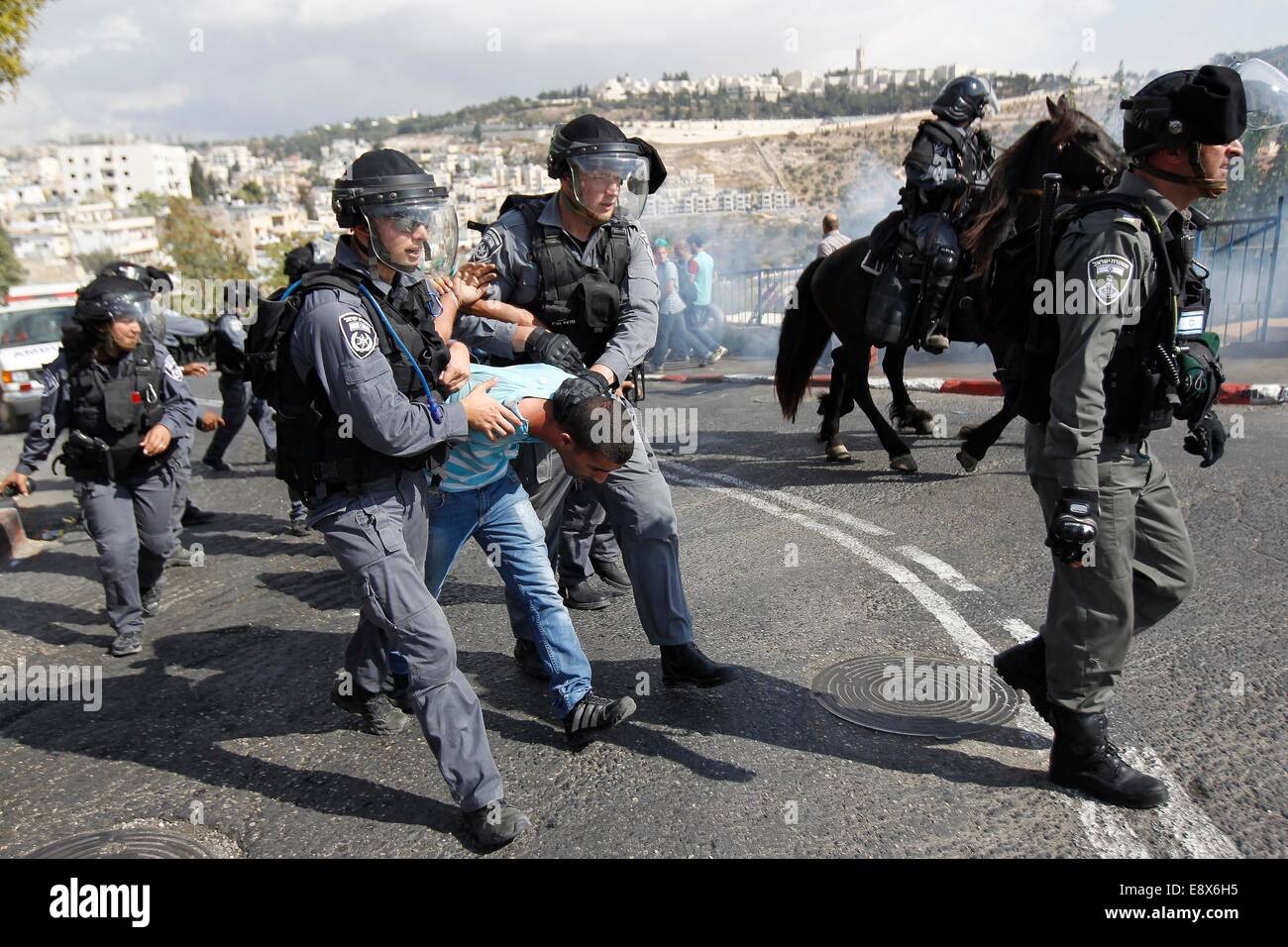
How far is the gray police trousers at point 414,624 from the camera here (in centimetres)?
332

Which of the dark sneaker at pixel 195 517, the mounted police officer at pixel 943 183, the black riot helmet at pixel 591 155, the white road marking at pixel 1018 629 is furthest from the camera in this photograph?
the dark sneaker at pixel 195 517

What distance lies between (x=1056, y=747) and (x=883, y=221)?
5.39 m

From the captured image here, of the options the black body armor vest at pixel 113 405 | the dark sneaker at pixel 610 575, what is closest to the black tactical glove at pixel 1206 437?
the dark sneaker at pixel 610 575

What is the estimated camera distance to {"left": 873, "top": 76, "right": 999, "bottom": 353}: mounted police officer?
24.9 ft

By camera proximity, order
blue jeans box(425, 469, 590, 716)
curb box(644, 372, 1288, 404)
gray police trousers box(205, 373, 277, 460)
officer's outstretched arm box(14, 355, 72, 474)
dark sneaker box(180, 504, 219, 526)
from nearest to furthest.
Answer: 1. blue jeans box(425, 469, 590, 716)
2. officer's outstretched arm box(14, 355, 72, 474)
3. dark sneaker box(180, 504, 219, 526)
4. curb box(644, 372, 1288, 404)
5. gray police trousers box(205, 373, 277, 460)

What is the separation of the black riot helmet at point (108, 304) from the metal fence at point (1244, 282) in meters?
11.1

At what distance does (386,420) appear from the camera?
3.24 m

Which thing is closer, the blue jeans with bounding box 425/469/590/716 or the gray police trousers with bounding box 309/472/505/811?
the gray police trousers with bounding box 309/472/505/811

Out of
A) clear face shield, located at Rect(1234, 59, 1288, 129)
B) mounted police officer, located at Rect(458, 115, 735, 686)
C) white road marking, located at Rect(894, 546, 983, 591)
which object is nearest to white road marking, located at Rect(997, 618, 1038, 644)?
white road marking, located at Rect(894, 546, 983, 591)

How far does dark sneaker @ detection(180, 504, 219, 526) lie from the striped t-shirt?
211 inches

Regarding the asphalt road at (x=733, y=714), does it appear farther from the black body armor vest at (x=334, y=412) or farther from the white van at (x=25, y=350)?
the white van at (x=25, y=350)

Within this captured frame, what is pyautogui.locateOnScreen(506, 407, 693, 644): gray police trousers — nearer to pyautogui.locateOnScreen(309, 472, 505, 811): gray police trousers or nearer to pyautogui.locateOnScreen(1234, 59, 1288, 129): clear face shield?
pyautogui.locateOnScreen(309, 472, 505, 811): gray police trousers

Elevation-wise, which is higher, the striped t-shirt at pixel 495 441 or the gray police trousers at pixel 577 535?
the striped t-shirt at pixel 495 441
